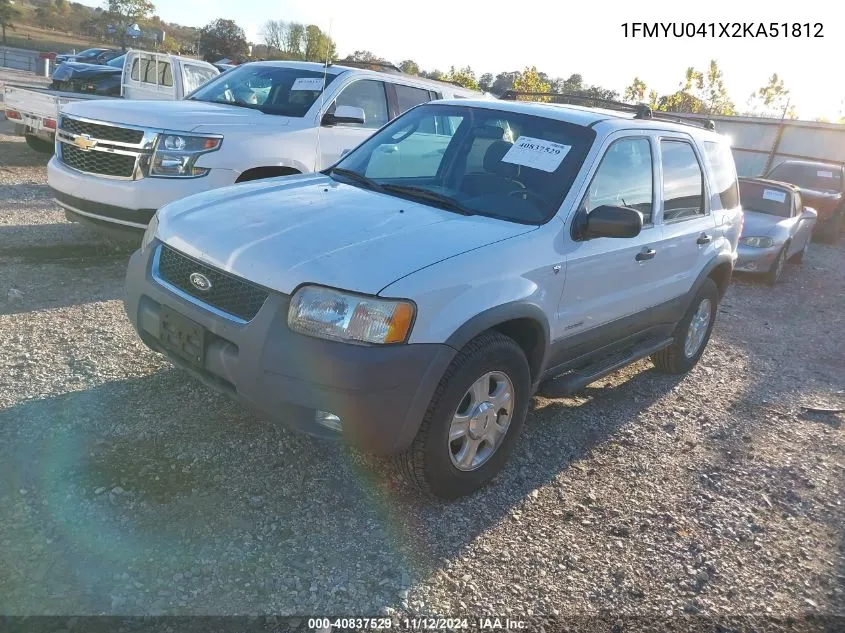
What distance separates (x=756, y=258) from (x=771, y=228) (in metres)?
0.54

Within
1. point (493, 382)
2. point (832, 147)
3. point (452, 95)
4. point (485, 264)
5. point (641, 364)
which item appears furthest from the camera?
point (832, 147)

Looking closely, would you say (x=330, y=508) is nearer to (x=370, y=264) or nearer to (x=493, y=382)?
(x=493, y=382)

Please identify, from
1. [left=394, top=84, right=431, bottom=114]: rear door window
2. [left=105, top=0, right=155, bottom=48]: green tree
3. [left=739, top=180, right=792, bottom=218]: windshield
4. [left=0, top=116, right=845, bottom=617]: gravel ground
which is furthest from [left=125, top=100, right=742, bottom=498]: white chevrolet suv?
[left=105, top=0, right=155, bottom=48]: green tree

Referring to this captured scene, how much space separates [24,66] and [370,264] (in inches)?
1674

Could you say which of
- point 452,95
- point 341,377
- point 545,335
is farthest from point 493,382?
point 452,95

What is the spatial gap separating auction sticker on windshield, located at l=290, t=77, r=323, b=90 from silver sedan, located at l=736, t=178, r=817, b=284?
6.14 meters

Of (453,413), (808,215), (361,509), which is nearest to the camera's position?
(453,413)

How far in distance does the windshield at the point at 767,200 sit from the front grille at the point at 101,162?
8757mm

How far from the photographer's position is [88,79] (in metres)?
17.1

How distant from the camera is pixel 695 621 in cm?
273

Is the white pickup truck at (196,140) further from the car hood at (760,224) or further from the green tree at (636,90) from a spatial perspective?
the green tree at (636,90)

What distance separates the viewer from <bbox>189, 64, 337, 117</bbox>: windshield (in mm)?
6465

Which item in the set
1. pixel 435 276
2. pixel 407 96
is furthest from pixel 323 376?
pixel 407 96

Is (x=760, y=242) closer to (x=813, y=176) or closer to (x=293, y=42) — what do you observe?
(x=813, y=176)
